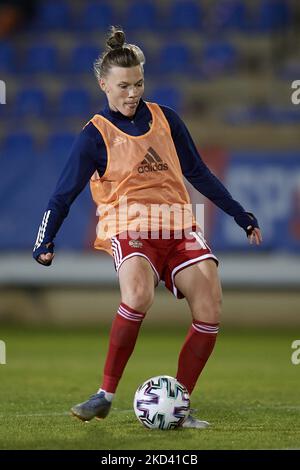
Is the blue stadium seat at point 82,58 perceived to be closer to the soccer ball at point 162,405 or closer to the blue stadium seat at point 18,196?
the blue stadium seat at point 18,196

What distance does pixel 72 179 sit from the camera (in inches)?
231

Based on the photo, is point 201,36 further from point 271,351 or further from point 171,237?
point 171,237

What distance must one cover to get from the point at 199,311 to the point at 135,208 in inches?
27.5

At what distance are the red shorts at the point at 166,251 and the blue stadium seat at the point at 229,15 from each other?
1061 cm

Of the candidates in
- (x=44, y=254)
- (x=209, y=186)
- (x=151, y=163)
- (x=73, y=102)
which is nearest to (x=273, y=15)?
(x=73, y=102)

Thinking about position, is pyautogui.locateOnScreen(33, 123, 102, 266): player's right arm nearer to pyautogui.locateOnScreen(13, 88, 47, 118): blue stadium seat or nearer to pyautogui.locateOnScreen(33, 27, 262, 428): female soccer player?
pyautogui.locateOnScreen(33, 27, 262, 428): female soccer player

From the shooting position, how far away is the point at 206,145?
501 inches

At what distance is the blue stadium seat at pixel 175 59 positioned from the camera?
15.6 m

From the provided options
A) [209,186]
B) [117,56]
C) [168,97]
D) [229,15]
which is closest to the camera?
[117,56]

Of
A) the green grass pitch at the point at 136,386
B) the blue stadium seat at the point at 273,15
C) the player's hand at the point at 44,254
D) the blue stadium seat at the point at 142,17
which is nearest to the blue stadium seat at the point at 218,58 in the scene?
the blue stadium seat at the point at 273,15

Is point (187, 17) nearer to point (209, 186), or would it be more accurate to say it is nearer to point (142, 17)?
point (142, 17)

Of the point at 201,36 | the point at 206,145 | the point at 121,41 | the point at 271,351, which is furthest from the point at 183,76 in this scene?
the point at 121,41

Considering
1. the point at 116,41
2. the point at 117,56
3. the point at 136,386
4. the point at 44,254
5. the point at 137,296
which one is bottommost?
the point at 136,386

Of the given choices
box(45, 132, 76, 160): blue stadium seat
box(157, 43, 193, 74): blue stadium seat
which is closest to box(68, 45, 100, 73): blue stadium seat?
box(157, 43, 193, 74): blue stadium seat
